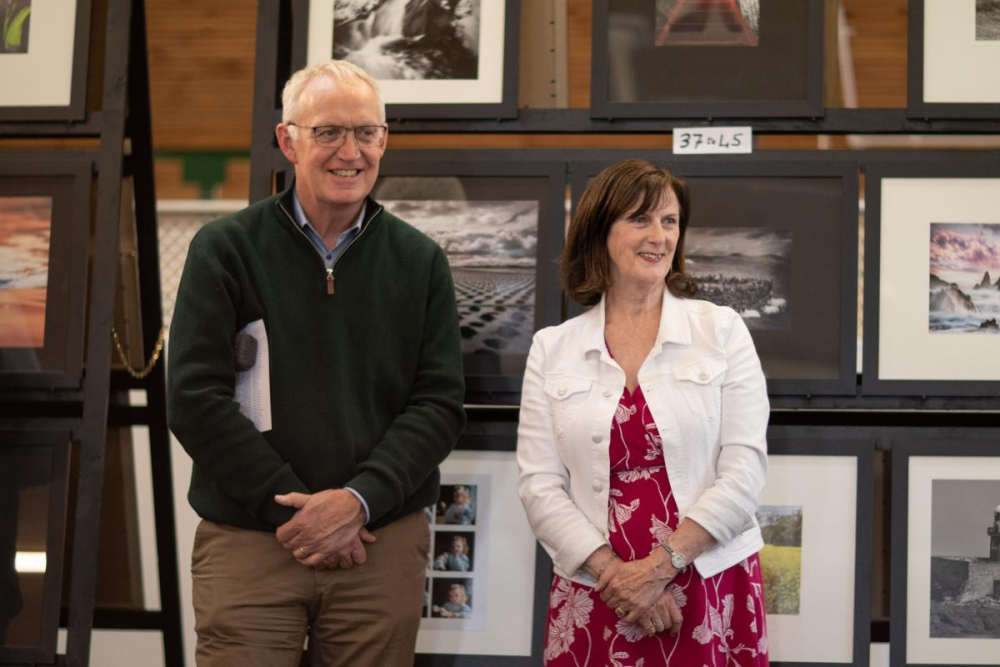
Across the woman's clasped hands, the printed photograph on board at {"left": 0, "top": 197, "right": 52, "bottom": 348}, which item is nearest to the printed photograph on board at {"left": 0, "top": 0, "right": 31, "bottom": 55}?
the printed photograph on board at {"left": 0, "top": 197, "right": 52, "bottom": 348}

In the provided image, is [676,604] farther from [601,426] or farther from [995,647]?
[995,647]

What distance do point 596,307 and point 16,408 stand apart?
1748 mm

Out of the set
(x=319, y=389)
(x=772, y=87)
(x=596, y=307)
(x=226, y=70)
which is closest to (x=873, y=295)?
(x=772, y=87)

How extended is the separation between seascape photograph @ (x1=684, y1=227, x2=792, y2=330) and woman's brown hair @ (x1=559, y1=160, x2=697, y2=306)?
0.35 m

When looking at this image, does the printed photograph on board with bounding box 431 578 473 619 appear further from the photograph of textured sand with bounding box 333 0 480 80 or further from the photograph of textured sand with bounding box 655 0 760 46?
the photograph of textured sand with bounding box 655 0 760 46

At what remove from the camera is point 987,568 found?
9.07 feet

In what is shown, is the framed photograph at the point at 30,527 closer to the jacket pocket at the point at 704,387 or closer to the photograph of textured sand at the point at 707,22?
the jacket pocket at the point at 704,387

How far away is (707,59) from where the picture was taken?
2.87 meters

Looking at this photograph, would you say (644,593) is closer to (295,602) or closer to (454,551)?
(295,602)

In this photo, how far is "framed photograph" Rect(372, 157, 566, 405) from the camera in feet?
9.39

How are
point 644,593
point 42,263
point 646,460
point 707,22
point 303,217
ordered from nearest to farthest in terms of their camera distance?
point 644,593, point 646,460, point 303,217, point 707,22, point 42,263

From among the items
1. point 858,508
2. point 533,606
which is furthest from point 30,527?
point 858,508

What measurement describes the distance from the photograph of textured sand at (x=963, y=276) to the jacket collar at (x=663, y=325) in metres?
0.88

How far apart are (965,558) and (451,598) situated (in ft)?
4.59
